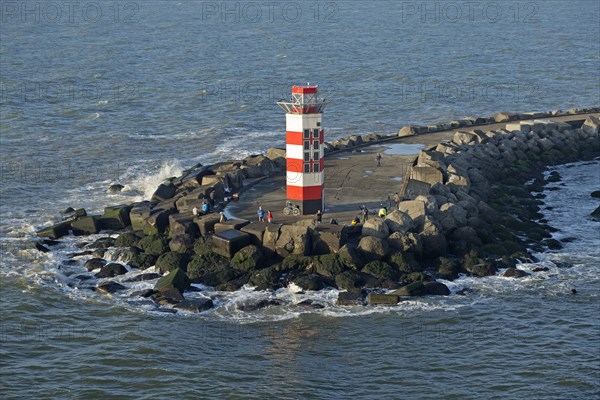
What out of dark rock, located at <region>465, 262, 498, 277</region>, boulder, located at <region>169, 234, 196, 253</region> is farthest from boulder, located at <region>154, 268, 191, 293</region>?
dark rock, located at <region>465, 262, 498, 277</region>

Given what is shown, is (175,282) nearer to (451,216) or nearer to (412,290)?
(412,290)

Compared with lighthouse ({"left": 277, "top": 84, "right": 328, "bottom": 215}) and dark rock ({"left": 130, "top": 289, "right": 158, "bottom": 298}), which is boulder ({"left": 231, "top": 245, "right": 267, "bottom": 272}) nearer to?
dark rock ({"left": 130, "top": 289, "right": 158, "bottom": 298})

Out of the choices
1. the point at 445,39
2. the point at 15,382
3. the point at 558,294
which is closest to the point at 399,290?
the point at 558,294

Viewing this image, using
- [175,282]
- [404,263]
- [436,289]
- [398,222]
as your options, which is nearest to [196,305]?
[175,282]

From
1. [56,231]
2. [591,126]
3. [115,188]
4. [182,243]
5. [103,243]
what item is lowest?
[103,243]

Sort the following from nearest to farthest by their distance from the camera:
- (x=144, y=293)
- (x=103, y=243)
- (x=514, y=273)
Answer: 1. (x=144, y=293)
2. (x=514, y=273)
3. (x=103, y=243)

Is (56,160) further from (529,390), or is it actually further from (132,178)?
(529,390)

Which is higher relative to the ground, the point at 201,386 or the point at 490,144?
the point at 490,144
